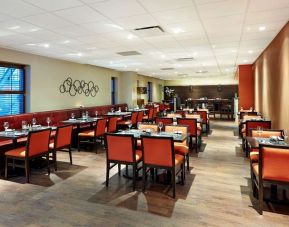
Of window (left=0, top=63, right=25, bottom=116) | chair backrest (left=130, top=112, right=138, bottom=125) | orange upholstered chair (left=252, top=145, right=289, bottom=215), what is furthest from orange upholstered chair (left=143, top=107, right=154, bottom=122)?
orange upholstered chair (left=252, top=145, right=289, bottom=215)

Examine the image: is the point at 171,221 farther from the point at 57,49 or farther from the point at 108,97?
the point at 108,97

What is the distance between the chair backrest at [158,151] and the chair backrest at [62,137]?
2.02 meters

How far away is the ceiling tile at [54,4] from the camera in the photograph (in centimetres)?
313

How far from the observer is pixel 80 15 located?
3.70 meters

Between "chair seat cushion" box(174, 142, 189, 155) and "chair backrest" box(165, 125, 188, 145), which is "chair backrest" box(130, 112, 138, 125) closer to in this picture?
"chair backrest" box(165, 125, 188, 145)

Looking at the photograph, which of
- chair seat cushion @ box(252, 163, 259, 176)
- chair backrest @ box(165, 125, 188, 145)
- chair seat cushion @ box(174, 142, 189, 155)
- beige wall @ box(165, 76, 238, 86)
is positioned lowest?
chair seat cushion @ box(252, 163, 259, 176)

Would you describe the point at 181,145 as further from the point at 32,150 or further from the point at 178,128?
the point at 32,150

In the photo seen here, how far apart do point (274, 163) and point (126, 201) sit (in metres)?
1.97

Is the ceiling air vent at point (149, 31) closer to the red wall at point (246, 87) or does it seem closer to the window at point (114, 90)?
the red wall at point (246, 87)

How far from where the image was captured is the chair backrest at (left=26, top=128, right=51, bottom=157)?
3.96 m

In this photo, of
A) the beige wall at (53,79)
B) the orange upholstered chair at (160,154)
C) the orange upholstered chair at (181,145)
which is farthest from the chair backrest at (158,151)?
the beige wall at (53,79)

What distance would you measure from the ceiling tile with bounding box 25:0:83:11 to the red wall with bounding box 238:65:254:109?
322 inches

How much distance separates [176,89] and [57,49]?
45.9ft

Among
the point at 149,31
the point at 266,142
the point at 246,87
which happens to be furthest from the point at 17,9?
the point at 246,87
